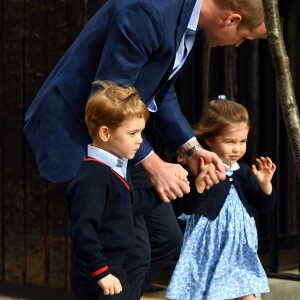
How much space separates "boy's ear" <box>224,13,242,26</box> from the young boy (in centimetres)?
54

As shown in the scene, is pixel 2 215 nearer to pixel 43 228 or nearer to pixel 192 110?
pixel 43 228

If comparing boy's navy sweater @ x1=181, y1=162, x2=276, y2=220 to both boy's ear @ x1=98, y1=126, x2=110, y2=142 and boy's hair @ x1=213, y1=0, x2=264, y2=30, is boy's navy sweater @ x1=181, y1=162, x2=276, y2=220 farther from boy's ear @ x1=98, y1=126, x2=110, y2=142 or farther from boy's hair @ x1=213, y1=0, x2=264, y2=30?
boy's ear @ x1=98, y1=126, x2=110, y2=142

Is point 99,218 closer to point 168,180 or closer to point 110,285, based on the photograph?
point 110,285

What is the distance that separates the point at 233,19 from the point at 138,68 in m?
0.49

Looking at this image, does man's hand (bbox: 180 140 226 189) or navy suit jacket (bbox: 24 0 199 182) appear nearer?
navy suit jacket (bbox: 24 0 199 182)

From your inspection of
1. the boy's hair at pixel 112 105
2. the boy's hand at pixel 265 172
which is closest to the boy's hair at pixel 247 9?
the boy's hair at pixel 112 105

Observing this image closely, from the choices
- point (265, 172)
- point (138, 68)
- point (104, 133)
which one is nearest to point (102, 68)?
point (138, 68)

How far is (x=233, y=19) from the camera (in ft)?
15.5

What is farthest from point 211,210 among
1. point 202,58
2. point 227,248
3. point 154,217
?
point 202,58

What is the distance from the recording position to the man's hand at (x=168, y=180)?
14.9ft

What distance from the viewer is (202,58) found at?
7027mm

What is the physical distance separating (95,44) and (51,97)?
28 centimetres

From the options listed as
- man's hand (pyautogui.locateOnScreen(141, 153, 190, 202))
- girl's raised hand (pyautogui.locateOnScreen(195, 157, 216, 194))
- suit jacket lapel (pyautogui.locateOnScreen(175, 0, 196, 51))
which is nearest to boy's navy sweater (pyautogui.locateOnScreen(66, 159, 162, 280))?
man's hand (pyautogui.locateOnScreen(141, 153, 190, 202))

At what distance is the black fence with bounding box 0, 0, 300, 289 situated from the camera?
21.6 ft
